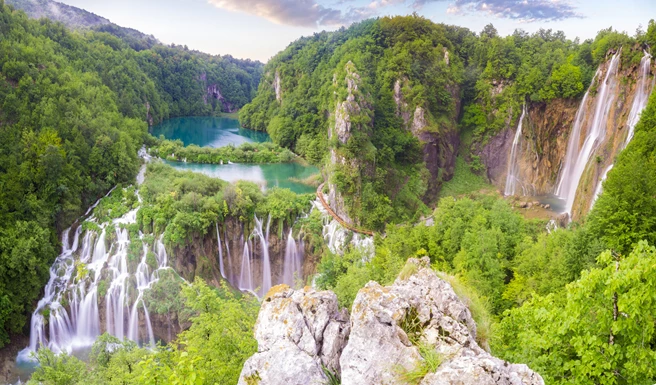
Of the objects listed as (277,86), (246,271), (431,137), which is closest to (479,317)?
(246,271)

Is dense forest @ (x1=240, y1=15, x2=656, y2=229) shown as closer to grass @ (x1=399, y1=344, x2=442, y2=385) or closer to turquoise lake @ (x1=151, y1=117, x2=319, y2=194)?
turquoise lake @ (x1=151, y1=117, x2=319, y2=194)

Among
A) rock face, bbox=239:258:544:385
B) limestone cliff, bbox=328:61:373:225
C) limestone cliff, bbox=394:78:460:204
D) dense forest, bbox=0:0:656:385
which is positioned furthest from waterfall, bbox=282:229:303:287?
rock face, bbox=239:258:544:385

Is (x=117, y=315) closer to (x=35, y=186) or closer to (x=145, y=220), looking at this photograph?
(x=145, y=220)

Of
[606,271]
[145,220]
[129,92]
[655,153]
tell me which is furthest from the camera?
[129,92]

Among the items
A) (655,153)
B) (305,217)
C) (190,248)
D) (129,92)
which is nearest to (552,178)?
(655,153)

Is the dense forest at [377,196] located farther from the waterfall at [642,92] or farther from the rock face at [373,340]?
the waterfall at [642,92]

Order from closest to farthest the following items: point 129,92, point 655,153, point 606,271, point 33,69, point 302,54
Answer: point 606,271, point 655,153, point 33,69, point 129,92, point 302,54
